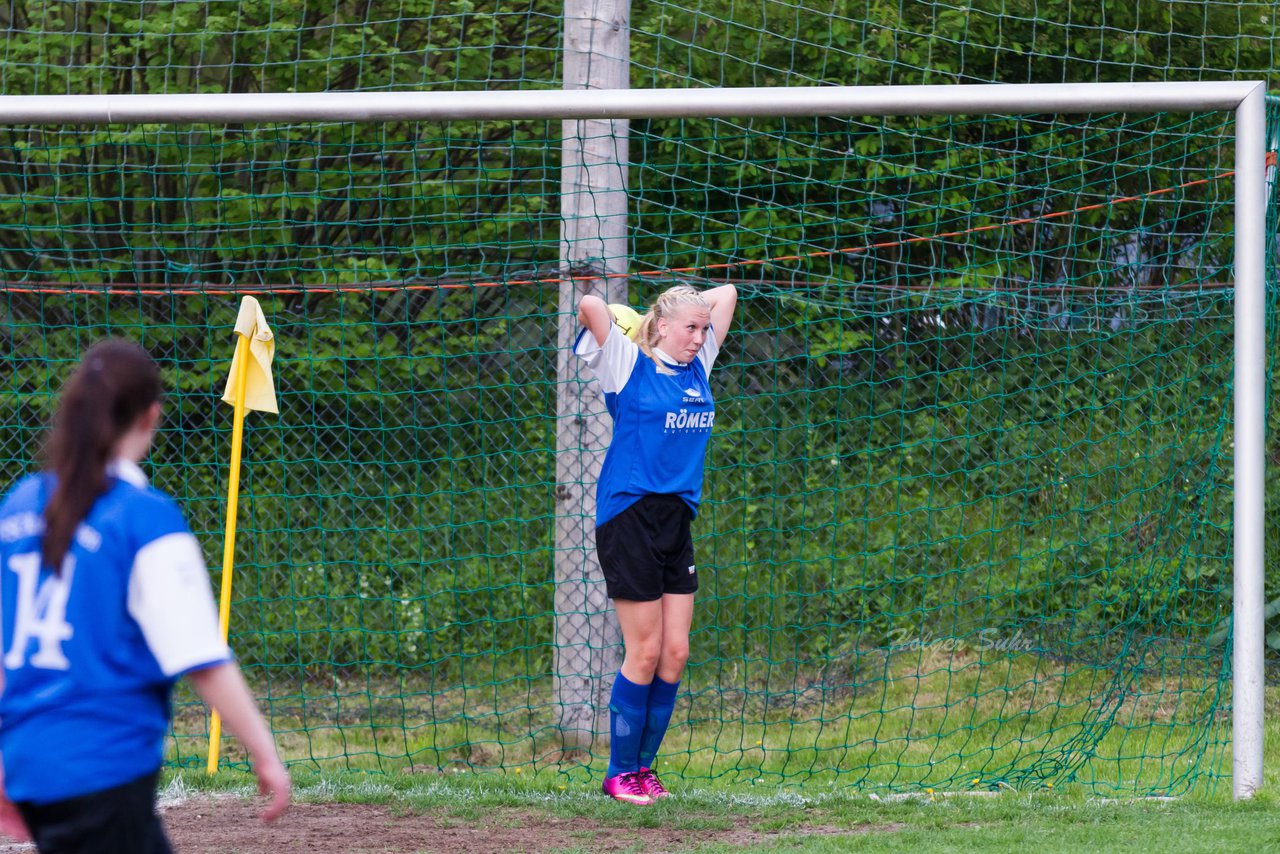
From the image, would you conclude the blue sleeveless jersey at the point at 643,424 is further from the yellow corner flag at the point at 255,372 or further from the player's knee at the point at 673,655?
the yellow corner flag at the point at 255,372

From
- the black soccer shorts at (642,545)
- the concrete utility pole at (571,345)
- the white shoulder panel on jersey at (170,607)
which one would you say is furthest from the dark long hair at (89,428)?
the concrete utility pole at (571,345)

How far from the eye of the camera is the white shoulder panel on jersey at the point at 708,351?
4422 mm

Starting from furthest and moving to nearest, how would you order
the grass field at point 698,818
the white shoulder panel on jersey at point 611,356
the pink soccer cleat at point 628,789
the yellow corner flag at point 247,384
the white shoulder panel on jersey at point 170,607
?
the yellow corner flag at point 247,384 → the pink soccer cleat at point 628,789 → the white shoulder panel on jersey at point 611,356 → the grass field at point 698,818 → the white shoulder panel on jersey at point 170,607

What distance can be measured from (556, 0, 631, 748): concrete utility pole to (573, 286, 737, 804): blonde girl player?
3.44 feet

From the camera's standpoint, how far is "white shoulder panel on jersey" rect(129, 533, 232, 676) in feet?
6.59

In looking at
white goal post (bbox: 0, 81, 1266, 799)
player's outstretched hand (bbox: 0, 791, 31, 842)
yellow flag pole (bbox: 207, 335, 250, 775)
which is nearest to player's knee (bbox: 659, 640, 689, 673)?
yellow flag pole (bbox: 207, 335, 250, 775)

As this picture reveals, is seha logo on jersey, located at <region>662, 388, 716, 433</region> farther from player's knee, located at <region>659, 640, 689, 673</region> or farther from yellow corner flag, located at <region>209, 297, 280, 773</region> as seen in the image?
yellow corner flag, located at <region>209, 297, 280, 773</region>

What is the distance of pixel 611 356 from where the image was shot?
4188mm

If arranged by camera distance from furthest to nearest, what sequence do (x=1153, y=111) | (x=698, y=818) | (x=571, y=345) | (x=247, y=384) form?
(x=571, y=345) → (x=247, y=384) → (x=1153, y=111) → (x=698, y=818)

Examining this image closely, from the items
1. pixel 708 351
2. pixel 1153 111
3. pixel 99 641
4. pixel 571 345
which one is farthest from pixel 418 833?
pixel 1153 111

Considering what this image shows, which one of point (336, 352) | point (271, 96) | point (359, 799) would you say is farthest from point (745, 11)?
point (359, 799)

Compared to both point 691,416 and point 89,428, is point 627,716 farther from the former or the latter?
point 89,428

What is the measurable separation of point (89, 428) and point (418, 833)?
254cm

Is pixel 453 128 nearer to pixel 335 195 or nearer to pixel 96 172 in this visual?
pixel 335 195
